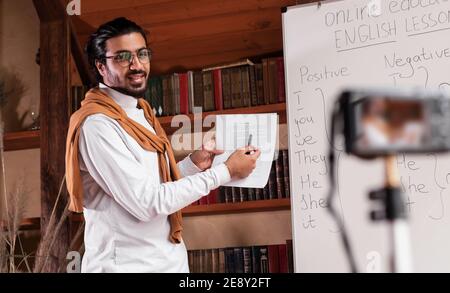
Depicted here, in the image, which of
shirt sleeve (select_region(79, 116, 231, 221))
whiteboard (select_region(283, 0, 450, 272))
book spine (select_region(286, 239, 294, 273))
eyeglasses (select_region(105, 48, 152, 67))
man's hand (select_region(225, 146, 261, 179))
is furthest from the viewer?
book spine (select_region(286, 239, 294, 273))

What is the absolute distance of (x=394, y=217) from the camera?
494 millimetres

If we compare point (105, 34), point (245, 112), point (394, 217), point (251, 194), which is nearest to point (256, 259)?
point (251, 194)

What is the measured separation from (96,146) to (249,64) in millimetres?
1004

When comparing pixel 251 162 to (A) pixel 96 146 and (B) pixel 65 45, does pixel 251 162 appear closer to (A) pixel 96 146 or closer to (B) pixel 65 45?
(A) pixel 96 146

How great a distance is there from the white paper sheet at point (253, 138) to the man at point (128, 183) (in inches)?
1.9

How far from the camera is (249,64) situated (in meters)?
2.53

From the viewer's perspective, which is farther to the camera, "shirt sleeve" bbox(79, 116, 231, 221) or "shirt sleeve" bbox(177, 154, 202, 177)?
"shirt sleeve" bbox(177, 154, 202, 177)

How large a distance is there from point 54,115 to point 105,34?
86 cm

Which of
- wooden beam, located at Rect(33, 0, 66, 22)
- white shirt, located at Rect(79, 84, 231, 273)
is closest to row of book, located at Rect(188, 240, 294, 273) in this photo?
white shirt, located at Rect(79, 84, 231, 273)

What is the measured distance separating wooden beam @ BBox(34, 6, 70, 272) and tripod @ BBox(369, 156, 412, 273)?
2.17m

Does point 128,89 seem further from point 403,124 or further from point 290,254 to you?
point 403,124

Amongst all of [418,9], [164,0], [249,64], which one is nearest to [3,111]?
[164,0]

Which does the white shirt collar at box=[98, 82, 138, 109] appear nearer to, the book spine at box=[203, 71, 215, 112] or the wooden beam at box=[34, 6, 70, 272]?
the book spine at box=[203, 71, 215, 112]

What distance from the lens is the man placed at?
1.63 meters
